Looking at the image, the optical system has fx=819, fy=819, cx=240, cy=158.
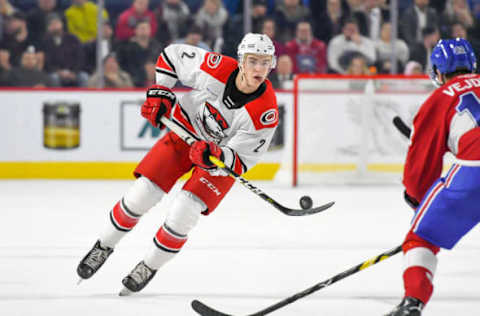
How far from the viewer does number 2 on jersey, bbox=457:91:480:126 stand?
2.19m

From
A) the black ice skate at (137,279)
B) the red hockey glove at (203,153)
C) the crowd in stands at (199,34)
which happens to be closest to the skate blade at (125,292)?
the black ice skate at (137,279)

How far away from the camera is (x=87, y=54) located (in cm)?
693

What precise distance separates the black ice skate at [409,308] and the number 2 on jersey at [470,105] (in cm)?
50

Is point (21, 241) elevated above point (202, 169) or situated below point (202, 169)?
below

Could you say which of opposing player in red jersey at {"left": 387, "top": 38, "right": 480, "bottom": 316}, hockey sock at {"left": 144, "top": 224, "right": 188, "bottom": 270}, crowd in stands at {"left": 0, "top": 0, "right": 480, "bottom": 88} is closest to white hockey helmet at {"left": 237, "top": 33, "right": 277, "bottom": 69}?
hockey sock at {"left": 144, "top": 224, "right": 188, "bottom": 270}

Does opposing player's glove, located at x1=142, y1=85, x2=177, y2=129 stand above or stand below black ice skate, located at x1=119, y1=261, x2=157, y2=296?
above

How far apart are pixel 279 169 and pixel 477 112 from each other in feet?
15.5

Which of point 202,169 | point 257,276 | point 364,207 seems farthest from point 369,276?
point 364,207

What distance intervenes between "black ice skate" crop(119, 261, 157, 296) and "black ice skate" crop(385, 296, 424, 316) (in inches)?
43.8

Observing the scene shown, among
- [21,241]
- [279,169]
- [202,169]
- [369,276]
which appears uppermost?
[202,169]

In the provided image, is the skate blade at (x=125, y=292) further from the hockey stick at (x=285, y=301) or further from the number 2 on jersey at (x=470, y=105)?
the number 2 on jersey at (x=470, y=105)

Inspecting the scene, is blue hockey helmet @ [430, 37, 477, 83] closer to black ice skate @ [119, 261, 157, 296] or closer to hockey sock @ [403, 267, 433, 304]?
hockey sock @ [403, 267, 433, 304]

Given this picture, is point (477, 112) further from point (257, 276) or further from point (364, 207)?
point (364, 207)

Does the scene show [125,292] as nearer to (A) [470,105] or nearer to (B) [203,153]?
(B) [203,153]
